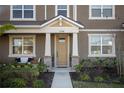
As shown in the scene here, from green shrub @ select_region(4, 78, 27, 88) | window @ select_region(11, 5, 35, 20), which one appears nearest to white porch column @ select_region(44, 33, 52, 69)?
window @ select_region(11, 5, 35, 20)

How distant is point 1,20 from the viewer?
22.1 m

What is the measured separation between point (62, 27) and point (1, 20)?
4.54m

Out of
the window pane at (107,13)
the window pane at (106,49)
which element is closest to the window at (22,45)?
the window pane at (106,49)

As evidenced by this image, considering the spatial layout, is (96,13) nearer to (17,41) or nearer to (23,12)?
(23,12)

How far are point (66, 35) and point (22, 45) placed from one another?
336cm

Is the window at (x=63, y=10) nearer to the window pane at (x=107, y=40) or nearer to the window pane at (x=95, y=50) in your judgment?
the window pane at (x=95, y=50)

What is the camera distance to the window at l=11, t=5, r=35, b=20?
73.4 ft

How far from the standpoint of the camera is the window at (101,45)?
22.3 metres

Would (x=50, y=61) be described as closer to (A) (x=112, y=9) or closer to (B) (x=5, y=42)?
(B) (x=5, y=42)

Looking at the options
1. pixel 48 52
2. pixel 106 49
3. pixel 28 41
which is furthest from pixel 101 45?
pixel 28 41

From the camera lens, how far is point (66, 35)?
2245cm

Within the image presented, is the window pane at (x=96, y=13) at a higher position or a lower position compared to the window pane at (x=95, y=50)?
higher

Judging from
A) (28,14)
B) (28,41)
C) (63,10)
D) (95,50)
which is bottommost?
(95,50)

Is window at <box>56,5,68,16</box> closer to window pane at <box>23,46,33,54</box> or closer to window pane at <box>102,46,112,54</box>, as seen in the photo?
window pane at <box>23,46,33,54</box>
